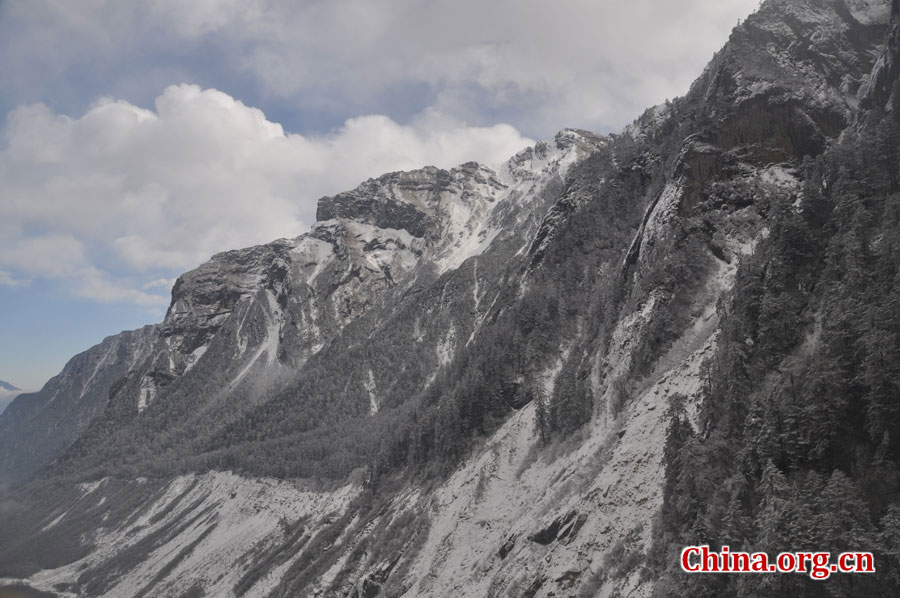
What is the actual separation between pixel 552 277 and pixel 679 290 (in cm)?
4612

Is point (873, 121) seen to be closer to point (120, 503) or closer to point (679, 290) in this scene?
point (679, 290)

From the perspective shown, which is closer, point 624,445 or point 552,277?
point 624,445

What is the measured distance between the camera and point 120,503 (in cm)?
18075

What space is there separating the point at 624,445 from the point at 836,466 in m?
17.4

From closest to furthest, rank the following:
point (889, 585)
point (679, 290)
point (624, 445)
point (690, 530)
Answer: point (889, 585), point (690, 530), point (624, 445), point (679, 290)

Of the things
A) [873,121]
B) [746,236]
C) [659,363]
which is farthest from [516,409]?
[873,121]

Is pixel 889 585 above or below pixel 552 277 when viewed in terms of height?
below

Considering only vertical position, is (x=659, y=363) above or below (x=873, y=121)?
below

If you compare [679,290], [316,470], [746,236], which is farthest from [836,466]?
[316,470]

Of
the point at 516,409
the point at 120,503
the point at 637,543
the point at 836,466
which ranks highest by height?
the point at 516,409

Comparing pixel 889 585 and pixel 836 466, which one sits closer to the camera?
pixel 889 585

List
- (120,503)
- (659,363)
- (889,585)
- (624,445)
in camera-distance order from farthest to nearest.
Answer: (120,503) < (659,363) < (624,445) < (889,585)

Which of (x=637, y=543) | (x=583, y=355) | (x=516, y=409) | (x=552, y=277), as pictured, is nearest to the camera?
(x=637, y=543)

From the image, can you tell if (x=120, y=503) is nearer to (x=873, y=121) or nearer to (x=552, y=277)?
(x=552, y=277)
